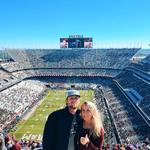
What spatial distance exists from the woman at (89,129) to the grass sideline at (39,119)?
3654 cm

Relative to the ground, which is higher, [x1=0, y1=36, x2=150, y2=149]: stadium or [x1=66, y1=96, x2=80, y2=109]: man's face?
[x1=66, y1=96, x2=80, y2=109]: man's face

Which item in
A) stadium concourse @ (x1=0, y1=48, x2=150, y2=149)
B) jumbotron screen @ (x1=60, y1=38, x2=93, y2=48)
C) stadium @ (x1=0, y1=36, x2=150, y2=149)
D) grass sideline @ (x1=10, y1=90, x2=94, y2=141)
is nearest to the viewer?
stadium concourse @ (x1=0, y1=48, x2=150, y2=149)

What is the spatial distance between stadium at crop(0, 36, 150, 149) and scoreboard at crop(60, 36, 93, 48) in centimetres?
110

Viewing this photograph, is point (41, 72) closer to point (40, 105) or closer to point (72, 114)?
point (40, 105)

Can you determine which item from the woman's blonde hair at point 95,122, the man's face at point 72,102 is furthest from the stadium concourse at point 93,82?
the woman's blonde hair at point 95,122

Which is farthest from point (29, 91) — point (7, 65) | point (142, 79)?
point (142, 79)

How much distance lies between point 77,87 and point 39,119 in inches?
1369

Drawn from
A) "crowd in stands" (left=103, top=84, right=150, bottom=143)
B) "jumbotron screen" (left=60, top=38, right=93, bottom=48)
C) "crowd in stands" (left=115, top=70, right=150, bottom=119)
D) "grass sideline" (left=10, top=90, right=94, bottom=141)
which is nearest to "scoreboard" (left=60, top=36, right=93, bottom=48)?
"jumbotron screen" (left=60, top=38, right=93, bottom=48)

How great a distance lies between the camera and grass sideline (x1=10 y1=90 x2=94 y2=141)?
144 feet

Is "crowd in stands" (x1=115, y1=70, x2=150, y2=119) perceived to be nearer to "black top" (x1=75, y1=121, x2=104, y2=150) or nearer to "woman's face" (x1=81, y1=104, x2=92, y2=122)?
"black top" (x1=75, y1=121, x2=104, y2=150)

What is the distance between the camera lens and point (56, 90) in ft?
273

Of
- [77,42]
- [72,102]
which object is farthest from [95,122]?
[77,42]

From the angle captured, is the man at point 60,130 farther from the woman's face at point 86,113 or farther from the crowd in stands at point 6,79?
the crowd in stands at point 6,79

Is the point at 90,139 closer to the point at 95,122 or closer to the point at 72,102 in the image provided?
the point at 95,122
